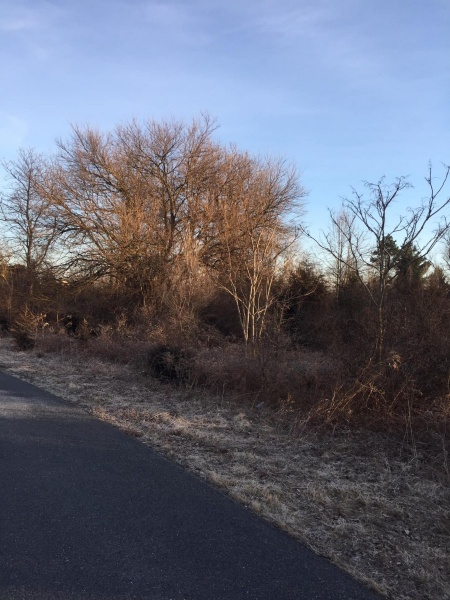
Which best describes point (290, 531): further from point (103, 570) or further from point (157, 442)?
point (157, 442)

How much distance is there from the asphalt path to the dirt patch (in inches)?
12.5

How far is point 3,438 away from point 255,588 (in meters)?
4.53

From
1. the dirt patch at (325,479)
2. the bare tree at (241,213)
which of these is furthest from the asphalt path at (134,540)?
the bare tree at (241,213)

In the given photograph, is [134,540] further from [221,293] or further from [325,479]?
[221,293]

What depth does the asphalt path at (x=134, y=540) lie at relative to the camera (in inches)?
133

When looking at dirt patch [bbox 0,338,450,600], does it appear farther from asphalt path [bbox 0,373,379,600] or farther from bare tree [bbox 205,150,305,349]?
bare tree [bbox 205,150,305,349]

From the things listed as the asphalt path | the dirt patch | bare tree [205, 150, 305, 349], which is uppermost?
bare tree [205, 150, 305, 349]

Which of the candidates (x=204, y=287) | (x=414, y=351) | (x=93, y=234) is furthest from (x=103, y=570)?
(x=93, y=234)

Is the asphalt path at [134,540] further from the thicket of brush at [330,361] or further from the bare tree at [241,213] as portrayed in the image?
the bare tree at [241,213]

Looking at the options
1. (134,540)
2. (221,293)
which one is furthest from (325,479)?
(221,293)

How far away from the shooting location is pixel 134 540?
13.1 feet

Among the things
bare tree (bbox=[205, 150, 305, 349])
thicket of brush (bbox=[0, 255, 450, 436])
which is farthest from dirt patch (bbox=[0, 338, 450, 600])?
bare tree (bbox=[205, 150, 305, 349])

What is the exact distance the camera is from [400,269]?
9.74 metres

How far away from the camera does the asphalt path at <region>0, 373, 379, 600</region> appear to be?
3369 mm
